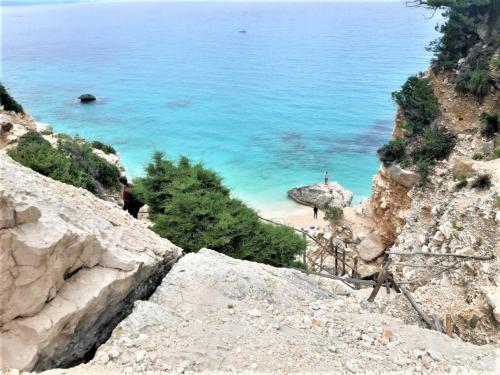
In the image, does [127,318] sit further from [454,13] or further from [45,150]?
[454,13]

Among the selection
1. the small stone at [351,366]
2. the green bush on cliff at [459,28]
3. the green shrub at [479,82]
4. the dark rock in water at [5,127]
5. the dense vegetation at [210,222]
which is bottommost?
the dense vegetation at [210,222]

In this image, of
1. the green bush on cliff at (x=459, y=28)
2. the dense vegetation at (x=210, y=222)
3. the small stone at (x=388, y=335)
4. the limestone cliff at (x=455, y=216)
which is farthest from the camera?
the green bush on cliff at (x=459, y=28)

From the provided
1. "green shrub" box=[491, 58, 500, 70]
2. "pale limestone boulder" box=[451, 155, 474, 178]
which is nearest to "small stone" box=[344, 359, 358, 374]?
"pale limestone boulder" box=[451, 155, 474, 178]

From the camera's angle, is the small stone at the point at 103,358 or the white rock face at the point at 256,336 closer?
the small stone at the point at 103,358

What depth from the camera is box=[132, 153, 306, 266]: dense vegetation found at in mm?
17422

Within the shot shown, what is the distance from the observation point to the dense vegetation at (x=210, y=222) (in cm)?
1742

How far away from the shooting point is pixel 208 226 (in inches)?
686

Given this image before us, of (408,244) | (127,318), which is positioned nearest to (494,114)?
(408,244)

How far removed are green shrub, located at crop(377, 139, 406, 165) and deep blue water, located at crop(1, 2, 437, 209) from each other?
51.8ft

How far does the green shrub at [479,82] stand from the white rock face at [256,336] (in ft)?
62.6

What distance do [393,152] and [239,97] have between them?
46.3 metres

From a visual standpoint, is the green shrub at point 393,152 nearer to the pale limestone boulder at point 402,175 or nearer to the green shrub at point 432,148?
the pale limestone boulder at point 402,175

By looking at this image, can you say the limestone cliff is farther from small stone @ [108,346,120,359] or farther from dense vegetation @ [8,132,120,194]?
dense vegetation @ [8,132,120,194]

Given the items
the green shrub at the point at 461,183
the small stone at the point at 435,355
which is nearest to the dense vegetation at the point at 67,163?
the small stone at the point at 435,355
